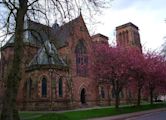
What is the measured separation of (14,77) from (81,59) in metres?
30.0

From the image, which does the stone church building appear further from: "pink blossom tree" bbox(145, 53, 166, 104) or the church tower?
the church tower

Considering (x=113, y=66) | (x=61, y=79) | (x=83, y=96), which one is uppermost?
(x=113, y=66)

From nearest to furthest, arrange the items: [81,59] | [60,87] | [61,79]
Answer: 1. [60,87]
2. [61,79]
3. [81,59]

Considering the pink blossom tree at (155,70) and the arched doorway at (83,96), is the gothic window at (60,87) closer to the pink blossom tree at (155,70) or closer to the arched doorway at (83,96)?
the arched doorway at (83,96)

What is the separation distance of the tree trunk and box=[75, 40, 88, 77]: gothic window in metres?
27.0

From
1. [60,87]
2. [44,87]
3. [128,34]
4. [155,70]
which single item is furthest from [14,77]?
[128,34]

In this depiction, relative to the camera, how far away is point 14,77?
15.7 meters

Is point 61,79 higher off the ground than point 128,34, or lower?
lower

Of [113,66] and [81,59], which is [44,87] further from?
[113,66]

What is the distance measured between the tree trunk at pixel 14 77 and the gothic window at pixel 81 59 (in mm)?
26972

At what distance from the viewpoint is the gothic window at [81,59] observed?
145 ft

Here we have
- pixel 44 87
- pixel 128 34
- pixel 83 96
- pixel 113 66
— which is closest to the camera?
pixel 113 66

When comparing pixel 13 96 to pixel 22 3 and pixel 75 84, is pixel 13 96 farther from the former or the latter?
pixel 75 84

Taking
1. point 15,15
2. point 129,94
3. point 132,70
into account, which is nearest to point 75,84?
point 132,70
